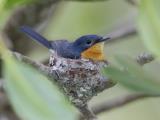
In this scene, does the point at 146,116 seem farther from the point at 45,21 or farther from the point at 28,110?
the point at 28,110

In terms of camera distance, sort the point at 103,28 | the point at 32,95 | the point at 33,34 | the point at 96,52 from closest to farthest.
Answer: the point at 32,95, the point at 33,34, the point at 96,52, the point at 103,28

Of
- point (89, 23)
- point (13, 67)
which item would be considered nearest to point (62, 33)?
point (89, 23)

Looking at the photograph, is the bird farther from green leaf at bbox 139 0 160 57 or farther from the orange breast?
green leaf at bbox 139 0 160 57

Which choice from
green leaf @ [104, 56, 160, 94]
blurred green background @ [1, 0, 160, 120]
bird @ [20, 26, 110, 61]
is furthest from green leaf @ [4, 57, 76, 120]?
blurred green background @ [1, 0, 160, 120]

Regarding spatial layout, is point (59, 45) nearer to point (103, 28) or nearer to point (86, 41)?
point (86, 41)

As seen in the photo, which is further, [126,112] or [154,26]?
[126,112]

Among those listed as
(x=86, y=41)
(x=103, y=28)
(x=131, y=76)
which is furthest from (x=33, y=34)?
(x=131, y=76)

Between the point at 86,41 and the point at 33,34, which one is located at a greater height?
the point at 86,41
